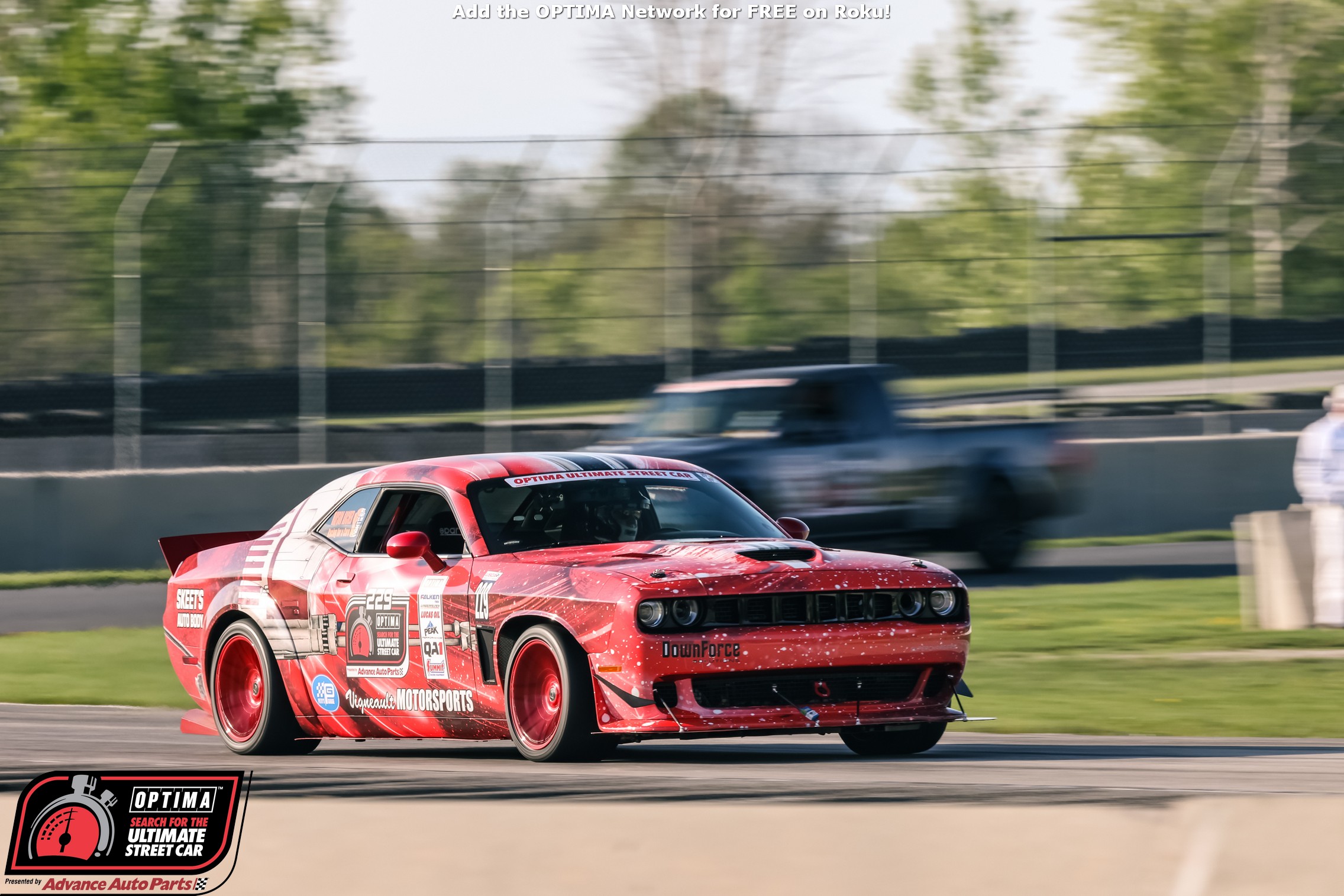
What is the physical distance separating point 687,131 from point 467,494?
24348mm

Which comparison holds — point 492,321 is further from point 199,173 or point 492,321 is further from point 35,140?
point 35,140

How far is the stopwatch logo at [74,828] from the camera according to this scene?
5.15 meters

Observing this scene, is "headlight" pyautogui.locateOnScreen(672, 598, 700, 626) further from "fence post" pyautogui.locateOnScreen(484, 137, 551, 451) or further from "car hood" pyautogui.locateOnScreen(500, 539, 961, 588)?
"fence post" pyautogui.locateOnScreen(484, 137, 551, 451)

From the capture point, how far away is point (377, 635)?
8.89 m

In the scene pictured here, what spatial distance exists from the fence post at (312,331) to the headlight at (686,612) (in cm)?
1245

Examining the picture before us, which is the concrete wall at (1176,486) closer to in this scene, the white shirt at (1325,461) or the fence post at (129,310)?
the white shirt at (1325,461)

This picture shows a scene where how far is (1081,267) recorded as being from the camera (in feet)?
67.9

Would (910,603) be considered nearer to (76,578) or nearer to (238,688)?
(238,688)

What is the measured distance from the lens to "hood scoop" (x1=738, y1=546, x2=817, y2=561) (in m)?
8.25

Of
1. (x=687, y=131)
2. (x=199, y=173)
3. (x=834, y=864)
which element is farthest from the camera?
(x=687, y=131)

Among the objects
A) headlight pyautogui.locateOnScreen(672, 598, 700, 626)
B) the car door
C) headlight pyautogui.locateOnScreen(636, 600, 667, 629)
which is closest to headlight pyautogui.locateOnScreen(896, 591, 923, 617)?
headlight pyautogui.locateOnScreen(672, 598, 700, 626)

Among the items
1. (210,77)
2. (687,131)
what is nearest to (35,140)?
(210,77)

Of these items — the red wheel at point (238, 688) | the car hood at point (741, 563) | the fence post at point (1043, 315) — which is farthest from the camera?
the fence post at point (1043, 315)

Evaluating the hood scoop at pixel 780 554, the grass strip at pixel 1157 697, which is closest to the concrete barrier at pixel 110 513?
the grass strip at pixel 1157 697
